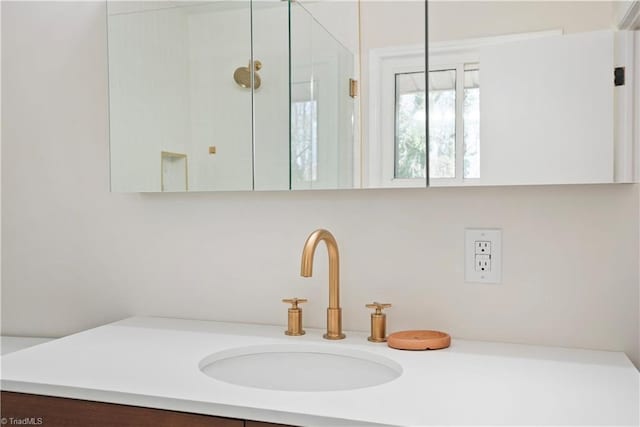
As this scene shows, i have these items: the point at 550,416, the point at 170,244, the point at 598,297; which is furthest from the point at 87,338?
the point at 598,297

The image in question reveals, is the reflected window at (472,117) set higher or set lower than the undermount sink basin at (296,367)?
higher

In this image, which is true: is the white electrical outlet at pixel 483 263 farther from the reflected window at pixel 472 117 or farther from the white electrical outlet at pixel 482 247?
the reflected window at pixel 472 117

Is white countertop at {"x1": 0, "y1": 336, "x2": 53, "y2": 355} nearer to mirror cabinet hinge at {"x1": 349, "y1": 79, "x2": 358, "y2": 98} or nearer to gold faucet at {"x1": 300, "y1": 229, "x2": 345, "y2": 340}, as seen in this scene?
gold faucet at {"x1": 300, "y1": 229, "x2": 345, "y2": 340}

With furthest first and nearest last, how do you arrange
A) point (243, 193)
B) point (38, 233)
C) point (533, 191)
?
point (38, 233)
point (243, 193)
point (533, 191)

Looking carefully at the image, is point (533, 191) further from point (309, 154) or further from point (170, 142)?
point (170, 142)

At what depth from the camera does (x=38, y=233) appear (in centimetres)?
176

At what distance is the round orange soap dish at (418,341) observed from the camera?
3.99ft

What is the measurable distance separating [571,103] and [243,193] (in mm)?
811

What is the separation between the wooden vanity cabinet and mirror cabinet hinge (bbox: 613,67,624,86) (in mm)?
931

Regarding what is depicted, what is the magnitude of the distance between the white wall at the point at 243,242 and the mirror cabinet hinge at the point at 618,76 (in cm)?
21

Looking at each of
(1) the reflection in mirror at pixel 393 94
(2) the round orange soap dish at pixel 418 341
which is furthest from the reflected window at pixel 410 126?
(2) the round orange soap dish at pixel 418 341

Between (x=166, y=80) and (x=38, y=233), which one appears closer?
(x=166, y=80)

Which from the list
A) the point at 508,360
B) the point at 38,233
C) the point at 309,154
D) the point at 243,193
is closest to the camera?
the point at 508,360

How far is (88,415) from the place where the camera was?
1.01 m
